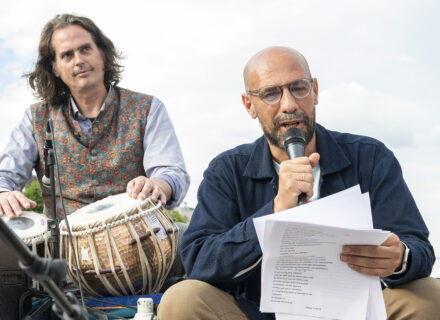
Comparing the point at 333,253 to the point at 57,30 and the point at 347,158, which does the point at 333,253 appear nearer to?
the point at 347,158

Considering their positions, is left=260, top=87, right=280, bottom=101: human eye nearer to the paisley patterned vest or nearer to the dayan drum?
the dayan drum

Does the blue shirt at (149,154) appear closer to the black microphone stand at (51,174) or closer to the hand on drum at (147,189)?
the hand on drum at (147,189)

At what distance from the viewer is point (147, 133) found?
13.5 ft

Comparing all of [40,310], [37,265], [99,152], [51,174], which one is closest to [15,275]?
[40,310]

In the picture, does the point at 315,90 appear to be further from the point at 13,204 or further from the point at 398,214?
the point at 13,204

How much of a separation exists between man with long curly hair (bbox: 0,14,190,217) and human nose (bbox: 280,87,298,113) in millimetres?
1442

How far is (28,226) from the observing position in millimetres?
3512

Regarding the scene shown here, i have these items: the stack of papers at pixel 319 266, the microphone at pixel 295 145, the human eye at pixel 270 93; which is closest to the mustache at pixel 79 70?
the human eye at pixel 270 93

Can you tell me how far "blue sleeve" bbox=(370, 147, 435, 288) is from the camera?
2.18 meters

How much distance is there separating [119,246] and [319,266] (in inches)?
63.9

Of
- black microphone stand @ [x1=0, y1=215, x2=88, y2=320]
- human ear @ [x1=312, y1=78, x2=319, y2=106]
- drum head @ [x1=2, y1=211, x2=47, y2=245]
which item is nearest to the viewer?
black microphone stand @ [x1=0, y1=215, x2=88, y2=320]

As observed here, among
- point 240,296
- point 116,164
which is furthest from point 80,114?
point 240,296

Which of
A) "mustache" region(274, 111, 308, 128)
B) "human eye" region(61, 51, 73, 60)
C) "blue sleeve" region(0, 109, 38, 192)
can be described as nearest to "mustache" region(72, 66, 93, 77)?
"human eye" region(61, 51, 73, 60)

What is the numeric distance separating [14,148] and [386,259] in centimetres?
309
